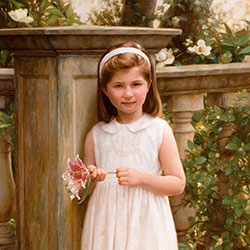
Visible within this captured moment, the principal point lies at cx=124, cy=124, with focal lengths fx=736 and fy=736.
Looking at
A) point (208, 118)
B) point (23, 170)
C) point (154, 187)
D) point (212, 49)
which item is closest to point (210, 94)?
point (208, 118)

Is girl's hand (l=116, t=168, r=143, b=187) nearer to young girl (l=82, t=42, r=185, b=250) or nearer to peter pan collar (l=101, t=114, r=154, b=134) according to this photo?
young girl (l=82, t=42, r=185, b=250)

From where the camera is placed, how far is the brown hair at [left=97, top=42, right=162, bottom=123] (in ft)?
8.82

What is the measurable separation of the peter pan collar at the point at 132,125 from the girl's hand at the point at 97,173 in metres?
0.18

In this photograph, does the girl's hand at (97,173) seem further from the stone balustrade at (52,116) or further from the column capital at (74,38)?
the column capital at (74,38)

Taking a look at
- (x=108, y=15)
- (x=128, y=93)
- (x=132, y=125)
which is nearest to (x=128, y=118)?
(x=132, y=125)

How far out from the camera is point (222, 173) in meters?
3.43

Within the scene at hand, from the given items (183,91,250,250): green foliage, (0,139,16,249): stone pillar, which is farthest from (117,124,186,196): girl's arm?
(0,139,16,249): stone pillar

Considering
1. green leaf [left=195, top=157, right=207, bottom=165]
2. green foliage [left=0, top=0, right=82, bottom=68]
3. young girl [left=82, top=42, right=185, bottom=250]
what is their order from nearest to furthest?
young girl [left=82, top=42, right=185, bottom=250]
green leaf [left=195, top=157, right=207, bottom=165]
green foliage [left=0, top=0, right=82, bottom=68]

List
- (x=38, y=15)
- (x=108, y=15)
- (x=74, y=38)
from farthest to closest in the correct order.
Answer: (x=108, y=15) → (x=38, y=15) → (x=74, y=38)

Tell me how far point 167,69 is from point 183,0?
60.0 inches

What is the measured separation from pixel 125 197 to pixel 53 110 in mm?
425

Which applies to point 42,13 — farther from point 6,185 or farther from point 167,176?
point 167,176

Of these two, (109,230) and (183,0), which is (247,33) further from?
(109,230)

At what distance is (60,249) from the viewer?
279 cm
